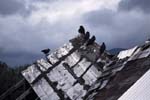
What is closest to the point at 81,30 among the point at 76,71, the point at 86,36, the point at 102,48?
the point at 86,36

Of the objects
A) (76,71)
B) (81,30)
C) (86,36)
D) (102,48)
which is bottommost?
(76,71)

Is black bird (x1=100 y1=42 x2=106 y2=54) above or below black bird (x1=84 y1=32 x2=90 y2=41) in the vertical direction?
below

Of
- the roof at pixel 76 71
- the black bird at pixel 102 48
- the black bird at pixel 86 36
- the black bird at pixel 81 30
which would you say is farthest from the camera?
the black bird at pixel 81 30

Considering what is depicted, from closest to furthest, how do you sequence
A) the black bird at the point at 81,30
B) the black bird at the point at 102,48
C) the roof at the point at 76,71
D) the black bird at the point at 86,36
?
the roof at the point at 76,71 → the black bird at the point at 102,48 → the black bird at the point at 86,36 → the black bird at the point at 81,30

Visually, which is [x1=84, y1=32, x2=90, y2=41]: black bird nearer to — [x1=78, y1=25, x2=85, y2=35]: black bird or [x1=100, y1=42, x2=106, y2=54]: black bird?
[x1=78, y1=25, x2=85, y2=35]: black bird

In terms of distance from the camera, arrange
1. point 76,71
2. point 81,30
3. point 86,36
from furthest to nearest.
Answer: point 81,30 < point 86,36 < point 76,71

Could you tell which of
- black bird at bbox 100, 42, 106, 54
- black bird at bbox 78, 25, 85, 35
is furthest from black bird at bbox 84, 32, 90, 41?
black bird at bbox 100, 42, 106, 54

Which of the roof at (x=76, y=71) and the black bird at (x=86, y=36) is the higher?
the black bird at (x=86, y=36)

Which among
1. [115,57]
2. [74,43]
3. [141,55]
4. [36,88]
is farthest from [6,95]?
[141,55]

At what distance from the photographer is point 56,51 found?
9.52 metres

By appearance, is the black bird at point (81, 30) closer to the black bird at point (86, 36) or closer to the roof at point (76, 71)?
Result: the black bird at point (86, 36)

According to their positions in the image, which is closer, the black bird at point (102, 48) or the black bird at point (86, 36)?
the black bird at point (102, 48)

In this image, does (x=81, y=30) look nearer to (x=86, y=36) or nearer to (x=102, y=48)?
(x=86, y=36)

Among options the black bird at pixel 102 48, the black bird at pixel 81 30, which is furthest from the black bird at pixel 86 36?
the black bird at pixel 102 48
